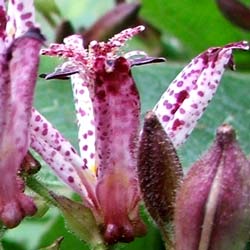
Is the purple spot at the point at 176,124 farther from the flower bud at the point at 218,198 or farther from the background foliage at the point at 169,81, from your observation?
the background foliage at the point at 169,81

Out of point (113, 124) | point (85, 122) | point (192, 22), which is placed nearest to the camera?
point (113, 124)

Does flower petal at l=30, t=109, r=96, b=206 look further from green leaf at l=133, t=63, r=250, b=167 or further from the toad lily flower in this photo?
green leaf at l=133, t=63, r=250, b=167

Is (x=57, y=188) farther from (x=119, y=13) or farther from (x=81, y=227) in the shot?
(x=119, y=13)

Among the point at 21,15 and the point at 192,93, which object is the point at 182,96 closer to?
the point at 192,93

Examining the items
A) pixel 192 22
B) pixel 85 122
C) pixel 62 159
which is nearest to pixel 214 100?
pixel 192 22

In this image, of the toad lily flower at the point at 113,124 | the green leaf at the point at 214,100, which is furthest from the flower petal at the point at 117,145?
the green leaf at the point at 214,100

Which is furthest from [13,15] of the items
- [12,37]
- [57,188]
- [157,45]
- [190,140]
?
[157,45]
